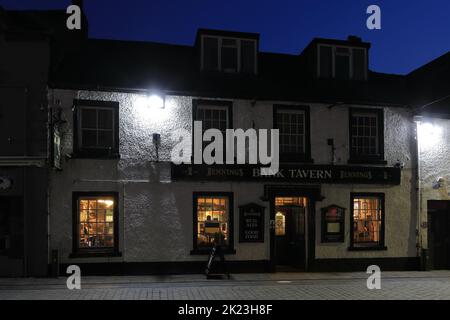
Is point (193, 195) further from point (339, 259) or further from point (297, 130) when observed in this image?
point (339, 259)

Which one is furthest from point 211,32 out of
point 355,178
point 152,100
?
point 355,178

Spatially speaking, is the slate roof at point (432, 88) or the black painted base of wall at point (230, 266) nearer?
the black painted base of wall at point (230, 266)

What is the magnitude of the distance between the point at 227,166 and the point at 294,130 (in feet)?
9.37

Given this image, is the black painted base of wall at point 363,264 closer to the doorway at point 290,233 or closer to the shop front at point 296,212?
the shop front at point 296,212

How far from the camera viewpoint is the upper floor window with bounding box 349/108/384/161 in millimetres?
16438

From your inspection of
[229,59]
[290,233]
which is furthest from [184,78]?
[290,233]

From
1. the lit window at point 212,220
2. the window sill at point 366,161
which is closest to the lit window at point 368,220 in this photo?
the window sill at point 366,161

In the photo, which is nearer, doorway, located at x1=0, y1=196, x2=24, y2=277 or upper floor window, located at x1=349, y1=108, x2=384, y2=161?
doorway, located at x1=0, y1=196, x2=24, y2=277

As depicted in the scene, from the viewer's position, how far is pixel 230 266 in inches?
596

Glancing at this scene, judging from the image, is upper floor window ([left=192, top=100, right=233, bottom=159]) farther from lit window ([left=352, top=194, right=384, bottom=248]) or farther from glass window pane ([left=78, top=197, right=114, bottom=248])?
lit window ([left=352, top=194, right=384, bottom=248])

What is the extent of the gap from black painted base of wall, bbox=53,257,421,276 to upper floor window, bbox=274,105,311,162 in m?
3.90

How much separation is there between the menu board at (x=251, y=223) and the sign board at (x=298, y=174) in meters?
1.03

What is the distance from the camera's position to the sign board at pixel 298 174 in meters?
15.0

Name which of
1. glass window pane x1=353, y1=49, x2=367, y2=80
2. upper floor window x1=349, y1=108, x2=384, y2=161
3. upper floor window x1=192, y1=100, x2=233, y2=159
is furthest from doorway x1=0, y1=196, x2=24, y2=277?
glass window pane x1=353, y1=49, x2=367, y2=80
